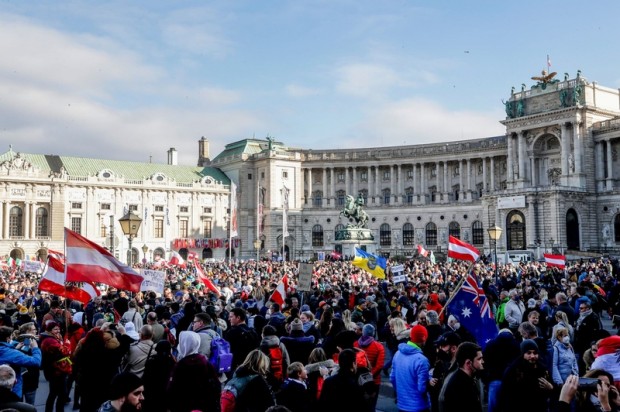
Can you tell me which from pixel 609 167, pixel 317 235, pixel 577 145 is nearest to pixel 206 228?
pixel 317 235

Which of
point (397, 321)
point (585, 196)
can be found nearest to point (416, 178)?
point (585, 196)

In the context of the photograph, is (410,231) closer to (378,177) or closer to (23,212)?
(378,177)

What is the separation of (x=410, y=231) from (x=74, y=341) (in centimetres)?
7418

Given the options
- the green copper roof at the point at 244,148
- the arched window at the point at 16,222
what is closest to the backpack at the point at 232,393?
the arched window at the point at 16,222

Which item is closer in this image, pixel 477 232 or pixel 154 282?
pixel 154 282

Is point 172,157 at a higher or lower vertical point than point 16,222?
higher

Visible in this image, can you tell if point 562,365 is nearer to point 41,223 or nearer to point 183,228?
point 41,223

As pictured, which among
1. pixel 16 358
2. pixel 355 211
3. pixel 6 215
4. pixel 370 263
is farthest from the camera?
pixel 6 215

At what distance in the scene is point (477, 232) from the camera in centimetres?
7806

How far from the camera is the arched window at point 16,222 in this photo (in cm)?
7266

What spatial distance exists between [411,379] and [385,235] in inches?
3060

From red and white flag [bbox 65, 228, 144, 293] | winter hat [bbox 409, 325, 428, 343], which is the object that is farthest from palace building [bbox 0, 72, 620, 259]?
winter hat [bbox 409, 325, 428, 343]

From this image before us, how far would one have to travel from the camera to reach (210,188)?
285ft

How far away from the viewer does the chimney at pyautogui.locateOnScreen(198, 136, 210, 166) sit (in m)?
103
